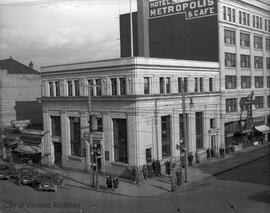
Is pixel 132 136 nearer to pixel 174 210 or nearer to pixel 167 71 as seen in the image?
pixel 167 71

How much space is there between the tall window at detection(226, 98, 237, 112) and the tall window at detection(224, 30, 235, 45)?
4.49 meters

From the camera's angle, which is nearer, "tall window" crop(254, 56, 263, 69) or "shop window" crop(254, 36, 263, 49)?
"shop window" crop(254, 36, 263, 49)

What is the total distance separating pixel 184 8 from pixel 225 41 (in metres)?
4.17

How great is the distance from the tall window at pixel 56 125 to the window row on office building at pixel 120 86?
1.65 meters

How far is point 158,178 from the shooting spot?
22641 mm

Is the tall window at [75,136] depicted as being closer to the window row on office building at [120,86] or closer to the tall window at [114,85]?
the window row on office building at [120,86]

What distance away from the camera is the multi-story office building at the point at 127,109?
76.8 feet

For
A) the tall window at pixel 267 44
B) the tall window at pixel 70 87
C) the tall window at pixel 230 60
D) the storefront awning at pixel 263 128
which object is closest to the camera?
the tall window at pixel 70 87

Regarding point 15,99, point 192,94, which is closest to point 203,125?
point 192,94

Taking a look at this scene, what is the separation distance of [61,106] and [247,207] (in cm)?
1566

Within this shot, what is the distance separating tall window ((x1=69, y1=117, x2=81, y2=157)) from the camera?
2661cm

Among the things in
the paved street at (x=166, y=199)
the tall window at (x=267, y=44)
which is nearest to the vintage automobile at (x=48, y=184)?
the paved street at (x=166, y=199)

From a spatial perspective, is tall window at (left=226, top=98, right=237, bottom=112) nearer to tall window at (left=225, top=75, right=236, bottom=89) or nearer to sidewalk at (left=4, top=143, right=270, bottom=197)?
tall window at (left=225, top=75, right=236, bottom=89)

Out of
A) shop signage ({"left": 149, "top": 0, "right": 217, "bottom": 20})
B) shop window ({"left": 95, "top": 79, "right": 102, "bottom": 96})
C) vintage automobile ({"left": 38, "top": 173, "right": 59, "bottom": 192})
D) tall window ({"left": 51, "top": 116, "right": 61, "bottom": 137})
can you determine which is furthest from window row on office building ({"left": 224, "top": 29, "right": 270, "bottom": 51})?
vintage automobile ({"left": 38, "top": 173, "right": 59, "bottom": 192})
